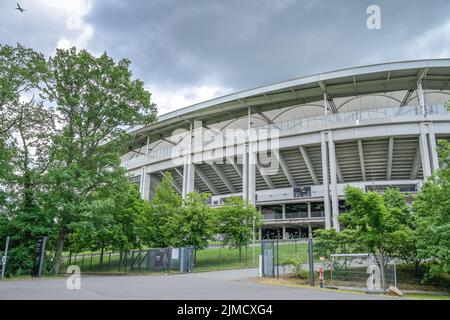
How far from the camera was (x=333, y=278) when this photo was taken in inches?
564

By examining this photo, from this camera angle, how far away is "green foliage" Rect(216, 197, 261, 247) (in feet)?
77.1

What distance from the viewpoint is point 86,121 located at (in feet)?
72.0

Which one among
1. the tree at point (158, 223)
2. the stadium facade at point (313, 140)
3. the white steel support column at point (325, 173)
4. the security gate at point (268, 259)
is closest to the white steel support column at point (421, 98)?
the stadium facade at point (313, 140)

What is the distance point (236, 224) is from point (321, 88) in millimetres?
20263

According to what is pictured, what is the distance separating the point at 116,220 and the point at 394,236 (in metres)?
18.7

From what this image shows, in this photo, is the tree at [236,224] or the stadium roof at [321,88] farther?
the stadium roof at [321,88]

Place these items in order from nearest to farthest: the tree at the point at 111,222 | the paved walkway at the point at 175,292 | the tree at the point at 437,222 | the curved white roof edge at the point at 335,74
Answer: the paved walkway at the point at 175,292
the tree at the point at 437,222
the tree at the point at 111,222
the curved white roof edge at the point at 335,74

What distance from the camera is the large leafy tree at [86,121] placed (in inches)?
795

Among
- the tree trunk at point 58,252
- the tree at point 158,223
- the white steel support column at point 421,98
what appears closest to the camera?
the tree trunk at point 58,252

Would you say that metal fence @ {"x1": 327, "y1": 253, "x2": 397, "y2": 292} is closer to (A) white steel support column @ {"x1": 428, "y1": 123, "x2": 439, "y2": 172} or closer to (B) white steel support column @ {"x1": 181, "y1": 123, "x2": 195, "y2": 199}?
(A) white steel support column @ {"x1": 428, "y1": 123, "x2": 439, "y2": 172}

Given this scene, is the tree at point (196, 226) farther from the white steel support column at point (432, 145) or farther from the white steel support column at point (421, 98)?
the white steel support column at point (421, 98)

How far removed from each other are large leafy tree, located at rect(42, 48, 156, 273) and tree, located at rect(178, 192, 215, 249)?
533 centimetres

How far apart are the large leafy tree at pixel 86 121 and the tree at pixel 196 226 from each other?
5.33m

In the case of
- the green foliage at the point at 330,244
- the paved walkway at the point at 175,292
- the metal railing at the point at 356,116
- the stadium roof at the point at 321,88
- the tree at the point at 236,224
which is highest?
the stadium roof at the point at 321,88
